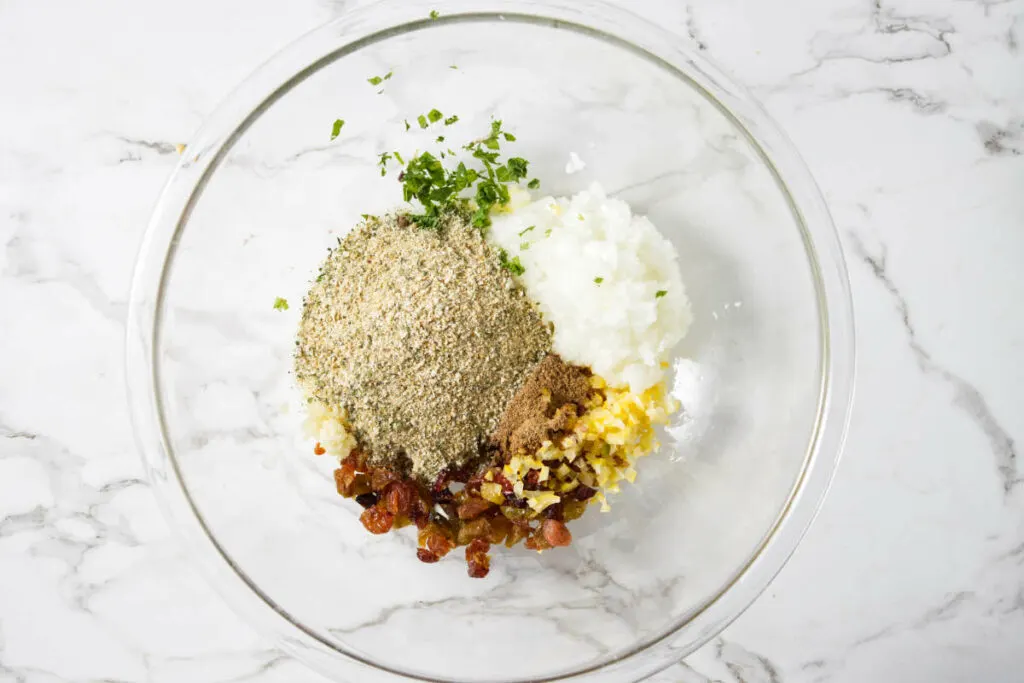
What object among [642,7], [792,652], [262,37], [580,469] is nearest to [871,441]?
[792,652]

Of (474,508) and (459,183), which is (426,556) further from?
(459,183)

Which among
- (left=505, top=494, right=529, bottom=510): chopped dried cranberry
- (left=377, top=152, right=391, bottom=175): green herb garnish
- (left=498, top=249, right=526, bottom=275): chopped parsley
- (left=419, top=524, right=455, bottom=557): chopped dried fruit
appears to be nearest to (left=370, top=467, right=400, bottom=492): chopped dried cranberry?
(left=419, top=524, right=455, bottom=557): chopped dried fruit

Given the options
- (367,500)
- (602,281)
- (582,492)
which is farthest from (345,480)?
(602,281)

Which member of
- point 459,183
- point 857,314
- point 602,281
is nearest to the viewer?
point 602,281

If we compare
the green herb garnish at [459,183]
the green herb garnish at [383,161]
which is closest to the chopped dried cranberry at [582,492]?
the green herb garnish at [459,183]

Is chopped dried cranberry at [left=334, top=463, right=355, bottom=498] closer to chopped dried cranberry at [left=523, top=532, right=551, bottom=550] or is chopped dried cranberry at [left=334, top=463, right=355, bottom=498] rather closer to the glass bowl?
the glass bowl

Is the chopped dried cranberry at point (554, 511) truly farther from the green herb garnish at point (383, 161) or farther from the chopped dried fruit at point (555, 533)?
the green herb garnish at point (383, 161)
